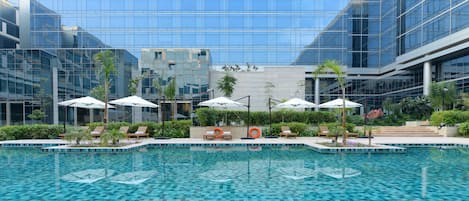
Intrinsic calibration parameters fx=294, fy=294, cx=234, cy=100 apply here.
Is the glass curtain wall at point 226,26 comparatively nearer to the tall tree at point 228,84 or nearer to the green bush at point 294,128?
the tall tree at point 228,84

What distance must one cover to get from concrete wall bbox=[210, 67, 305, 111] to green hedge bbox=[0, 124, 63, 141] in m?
14.3

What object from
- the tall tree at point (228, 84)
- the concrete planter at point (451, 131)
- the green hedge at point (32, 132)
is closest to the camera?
the green hedge at point (32, 132)

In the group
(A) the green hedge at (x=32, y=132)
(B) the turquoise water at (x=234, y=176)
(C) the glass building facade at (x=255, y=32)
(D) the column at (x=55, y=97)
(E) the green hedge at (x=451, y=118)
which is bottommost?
(B) the turquoise water at (x=234, y=176)

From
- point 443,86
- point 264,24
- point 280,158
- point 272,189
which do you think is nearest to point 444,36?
point 443,86

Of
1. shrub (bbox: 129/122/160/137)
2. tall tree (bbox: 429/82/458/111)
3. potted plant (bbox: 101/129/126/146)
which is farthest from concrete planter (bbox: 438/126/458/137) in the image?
potted plant (bbox: 101/129/126/146)

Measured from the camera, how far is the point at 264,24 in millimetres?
39688

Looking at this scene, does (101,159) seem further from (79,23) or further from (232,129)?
(79,23)

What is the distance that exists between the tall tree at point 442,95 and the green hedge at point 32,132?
30.5 meters

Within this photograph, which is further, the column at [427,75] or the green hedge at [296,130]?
the column at [427,75]

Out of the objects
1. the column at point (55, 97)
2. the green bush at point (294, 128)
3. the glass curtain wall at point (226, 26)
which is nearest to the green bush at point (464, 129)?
the green bush at point (294, 128)

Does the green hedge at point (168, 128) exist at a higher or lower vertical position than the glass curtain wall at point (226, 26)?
lower

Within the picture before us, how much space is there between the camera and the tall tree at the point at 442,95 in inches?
1037

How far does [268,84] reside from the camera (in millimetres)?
27016

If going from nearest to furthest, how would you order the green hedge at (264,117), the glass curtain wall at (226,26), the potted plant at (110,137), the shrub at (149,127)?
the potted plant at (110,137) → the shrub at (149,127) → the green hedge at (264,117) → the glass curtain wall at (226,26)
